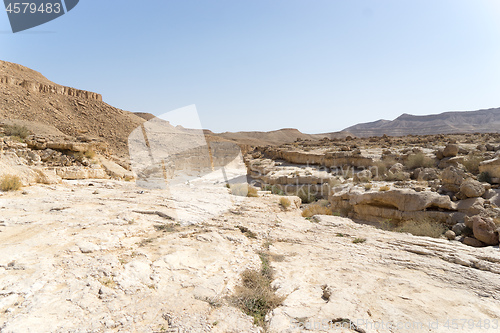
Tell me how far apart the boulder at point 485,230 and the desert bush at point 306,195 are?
8.53m

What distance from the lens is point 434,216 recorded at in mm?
6805

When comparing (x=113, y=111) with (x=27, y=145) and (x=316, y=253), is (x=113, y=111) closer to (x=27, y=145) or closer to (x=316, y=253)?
(x=27, y=145)

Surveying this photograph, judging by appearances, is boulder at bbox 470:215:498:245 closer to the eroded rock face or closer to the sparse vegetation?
the eroded rock face

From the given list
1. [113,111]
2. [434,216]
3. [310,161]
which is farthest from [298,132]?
[434,216]

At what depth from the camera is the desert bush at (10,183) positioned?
535 centimetres

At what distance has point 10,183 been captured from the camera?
543cm

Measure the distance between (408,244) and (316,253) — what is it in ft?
5.49

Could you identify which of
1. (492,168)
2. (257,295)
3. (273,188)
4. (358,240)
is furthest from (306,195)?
(257,295)

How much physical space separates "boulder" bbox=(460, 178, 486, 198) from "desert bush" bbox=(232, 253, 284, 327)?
22.0 feet

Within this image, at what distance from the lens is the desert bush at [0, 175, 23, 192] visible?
211 inches

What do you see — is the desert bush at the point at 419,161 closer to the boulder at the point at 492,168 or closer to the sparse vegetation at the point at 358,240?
the boulder at the point at 492,168

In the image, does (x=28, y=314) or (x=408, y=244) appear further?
(x=408, y=244)

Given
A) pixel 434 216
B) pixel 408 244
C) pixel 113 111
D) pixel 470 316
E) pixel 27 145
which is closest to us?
pixel 470 316

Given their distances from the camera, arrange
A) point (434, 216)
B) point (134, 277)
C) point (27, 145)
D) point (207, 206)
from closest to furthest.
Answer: point (134, 277), point (207, 206), point (434, 216), point (27, 145)
